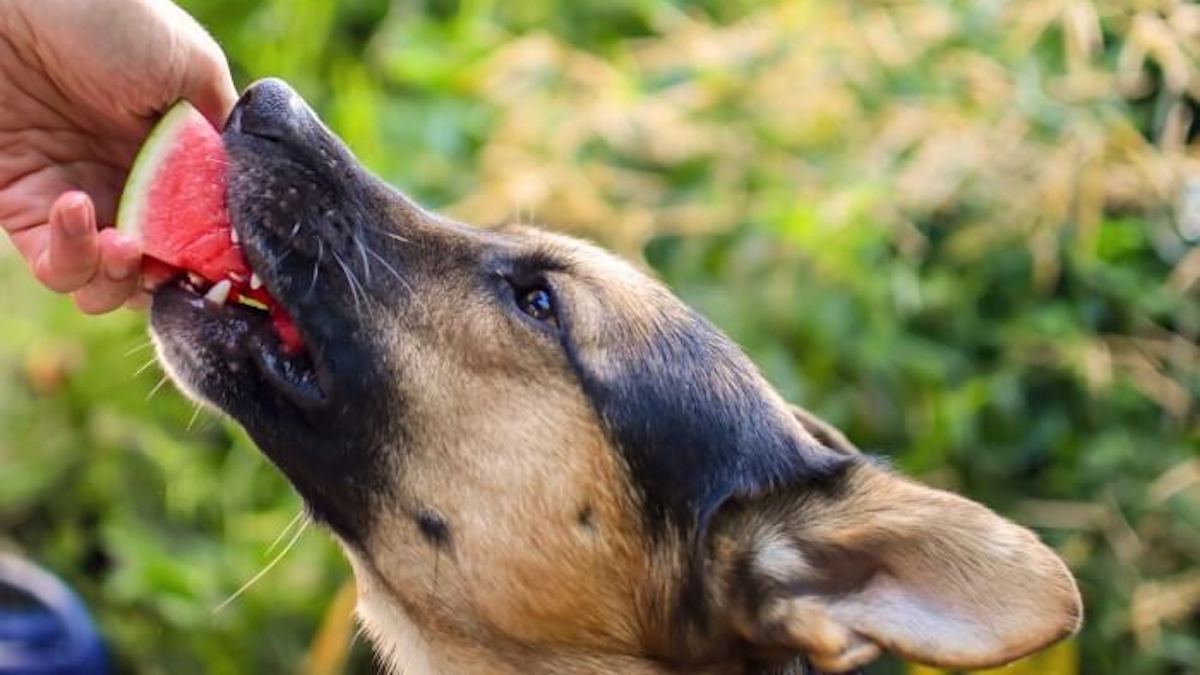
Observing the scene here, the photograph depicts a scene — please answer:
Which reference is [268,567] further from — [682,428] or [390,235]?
[682,428]

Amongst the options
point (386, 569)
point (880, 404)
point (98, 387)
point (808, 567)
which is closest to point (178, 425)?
point (98, 387)

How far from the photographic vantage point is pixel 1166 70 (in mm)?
5270

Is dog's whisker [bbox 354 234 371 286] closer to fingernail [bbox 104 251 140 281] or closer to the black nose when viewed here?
the black nose

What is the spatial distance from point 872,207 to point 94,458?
2.56m

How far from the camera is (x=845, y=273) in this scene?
5.12m

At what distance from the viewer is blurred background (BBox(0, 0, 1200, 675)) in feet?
16.6

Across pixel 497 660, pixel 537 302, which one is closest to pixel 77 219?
pixel 537 302

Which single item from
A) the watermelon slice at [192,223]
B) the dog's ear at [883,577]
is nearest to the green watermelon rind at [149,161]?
the watermelon slice at [192,223]

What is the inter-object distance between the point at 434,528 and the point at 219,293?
547mm

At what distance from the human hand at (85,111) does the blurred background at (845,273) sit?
1727 millimetres

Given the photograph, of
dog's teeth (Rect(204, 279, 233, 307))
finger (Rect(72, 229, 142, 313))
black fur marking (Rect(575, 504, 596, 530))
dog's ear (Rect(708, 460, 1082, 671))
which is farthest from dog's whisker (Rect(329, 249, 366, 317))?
dog's ear (Rect(708, 460, 1082, 671))

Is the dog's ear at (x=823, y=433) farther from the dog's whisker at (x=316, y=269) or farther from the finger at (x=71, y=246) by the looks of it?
the finger at (x=71, y=246)

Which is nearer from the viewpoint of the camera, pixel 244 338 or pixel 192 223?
pixel 244 338

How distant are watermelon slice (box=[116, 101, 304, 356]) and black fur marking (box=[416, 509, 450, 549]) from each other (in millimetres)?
356
